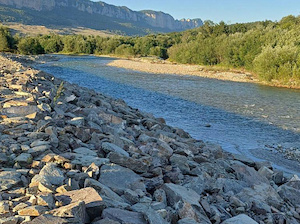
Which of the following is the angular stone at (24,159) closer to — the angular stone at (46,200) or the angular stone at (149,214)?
the angular stone at (46,200)

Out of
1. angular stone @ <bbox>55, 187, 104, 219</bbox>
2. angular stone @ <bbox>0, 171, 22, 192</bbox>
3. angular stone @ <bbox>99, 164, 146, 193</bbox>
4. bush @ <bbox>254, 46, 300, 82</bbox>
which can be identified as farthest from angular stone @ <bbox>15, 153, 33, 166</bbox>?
bush @ <bbox>254, 46, 300, 82</bbox>

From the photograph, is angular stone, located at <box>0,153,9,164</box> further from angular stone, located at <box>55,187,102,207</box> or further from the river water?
the river water

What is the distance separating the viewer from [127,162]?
4.44 metres

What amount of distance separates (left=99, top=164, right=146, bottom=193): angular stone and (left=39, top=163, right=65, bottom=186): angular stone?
58 centimetres

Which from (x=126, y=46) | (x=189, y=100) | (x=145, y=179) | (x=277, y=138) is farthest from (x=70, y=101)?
(x=126, y=46)

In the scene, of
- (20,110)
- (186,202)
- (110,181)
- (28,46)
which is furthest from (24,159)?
(28,46)

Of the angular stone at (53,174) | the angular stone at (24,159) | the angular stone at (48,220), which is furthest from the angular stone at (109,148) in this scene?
the angular stone at (48,220)

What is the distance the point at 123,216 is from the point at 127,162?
162 centimetres

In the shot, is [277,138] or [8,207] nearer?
[8,207]

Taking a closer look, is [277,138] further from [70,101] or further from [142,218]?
[142,218]

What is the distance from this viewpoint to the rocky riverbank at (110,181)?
110 inches

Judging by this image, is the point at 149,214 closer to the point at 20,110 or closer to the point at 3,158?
the point at 3,158

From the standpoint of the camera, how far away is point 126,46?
7588 centimetres

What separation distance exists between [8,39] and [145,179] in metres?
63.0
